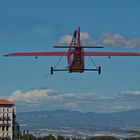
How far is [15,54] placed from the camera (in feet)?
317

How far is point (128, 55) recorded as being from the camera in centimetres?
9531

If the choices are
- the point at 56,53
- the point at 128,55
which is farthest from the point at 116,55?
the point at 56,53

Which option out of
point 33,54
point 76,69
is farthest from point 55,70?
point 33,54

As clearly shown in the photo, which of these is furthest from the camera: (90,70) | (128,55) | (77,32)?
(128,55)

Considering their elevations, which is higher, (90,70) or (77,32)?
(77,32)

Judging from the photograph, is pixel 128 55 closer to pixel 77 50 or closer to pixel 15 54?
pixel 77 50

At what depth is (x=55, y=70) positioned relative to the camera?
290 feet

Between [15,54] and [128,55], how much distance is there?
52.3 ft

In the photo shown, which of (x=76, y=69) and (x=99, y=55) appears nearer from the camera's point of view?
(x=76, y=69)

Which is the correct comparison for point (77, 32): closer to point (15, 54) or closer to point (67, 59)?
point (67, 59)

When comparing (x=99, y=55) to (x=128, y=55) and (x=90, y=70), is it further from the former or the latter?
(x=90, y=70)

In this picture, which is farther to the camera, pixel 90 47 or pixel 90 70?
pixel 90 47

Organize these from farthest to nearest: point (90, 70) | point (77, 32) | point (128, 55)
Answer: point (128, 55) → point (77, 32) → point (90, 70)

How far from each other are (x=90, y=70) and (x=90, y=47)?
22.8 ft
